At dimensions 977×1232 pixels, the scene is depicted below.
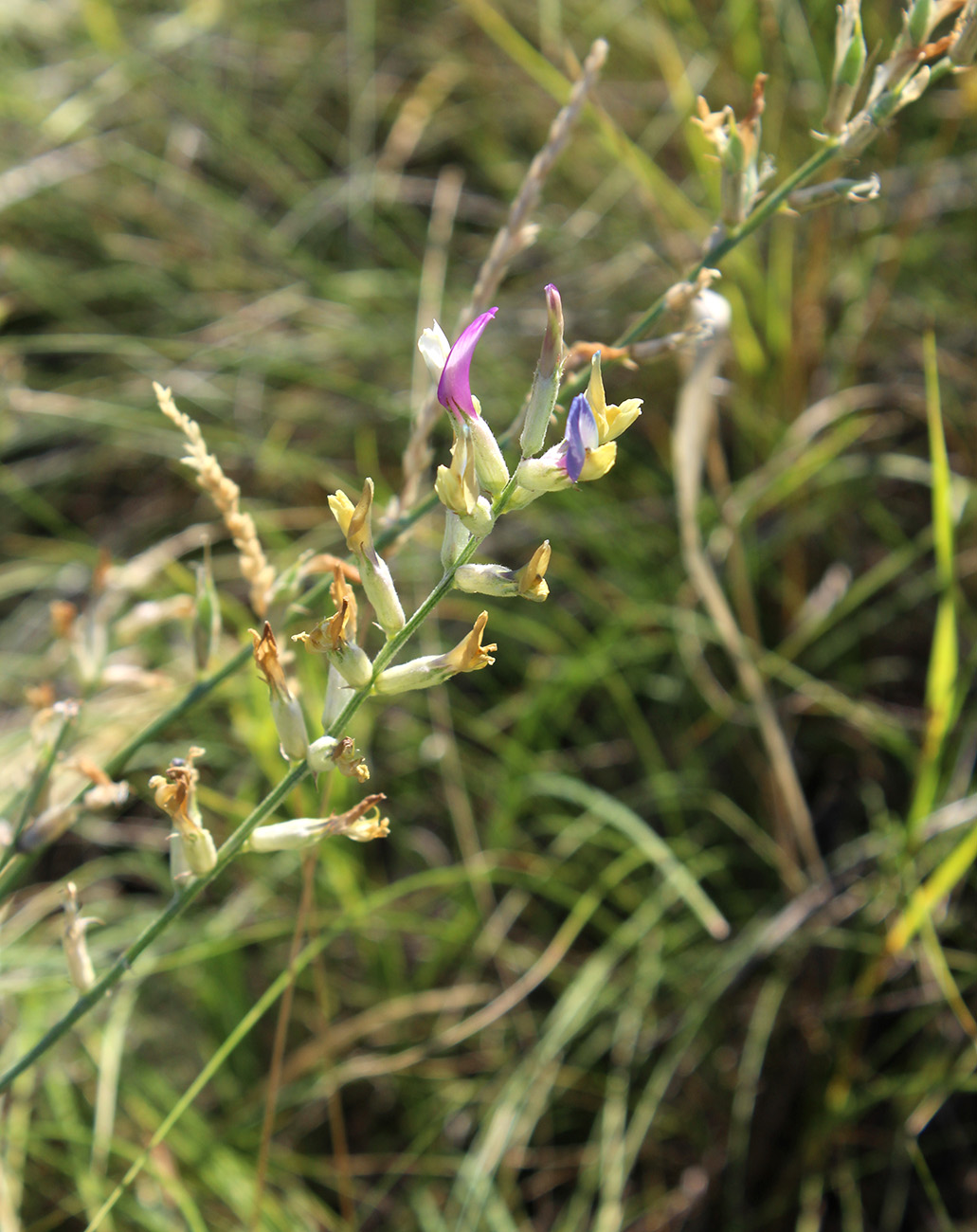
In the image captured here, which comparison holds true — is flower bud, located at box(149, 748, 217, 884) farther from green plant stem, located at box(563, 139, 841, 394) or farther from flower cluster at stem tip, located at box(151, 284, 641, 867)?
green plant stem, located at box(563, 139, 841, 394)

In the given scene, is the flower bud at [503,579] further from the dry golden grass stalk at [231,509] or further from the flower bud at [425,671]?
the dry golden grass stalk at [231,509]

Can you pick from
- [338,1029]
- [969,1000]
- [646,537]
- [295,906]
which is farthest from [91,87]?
[969,1000]

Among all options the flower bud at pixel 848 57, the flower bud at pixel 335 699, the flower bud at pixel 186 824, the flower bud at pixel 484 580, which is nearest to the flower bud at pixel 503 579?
the flower bud at pixel 484 580

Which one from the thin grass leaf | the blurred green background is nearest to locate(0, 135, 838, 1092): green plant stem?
the blurred green background

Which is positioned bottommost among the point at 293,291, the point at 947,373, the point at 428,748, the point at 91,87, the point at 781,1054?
the point at 781,1054

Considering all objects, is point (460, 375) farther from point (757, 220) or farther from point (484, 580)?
point (757, 220)

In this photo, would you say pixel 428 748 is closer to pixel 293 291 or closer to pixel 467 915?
pixel 467 915
